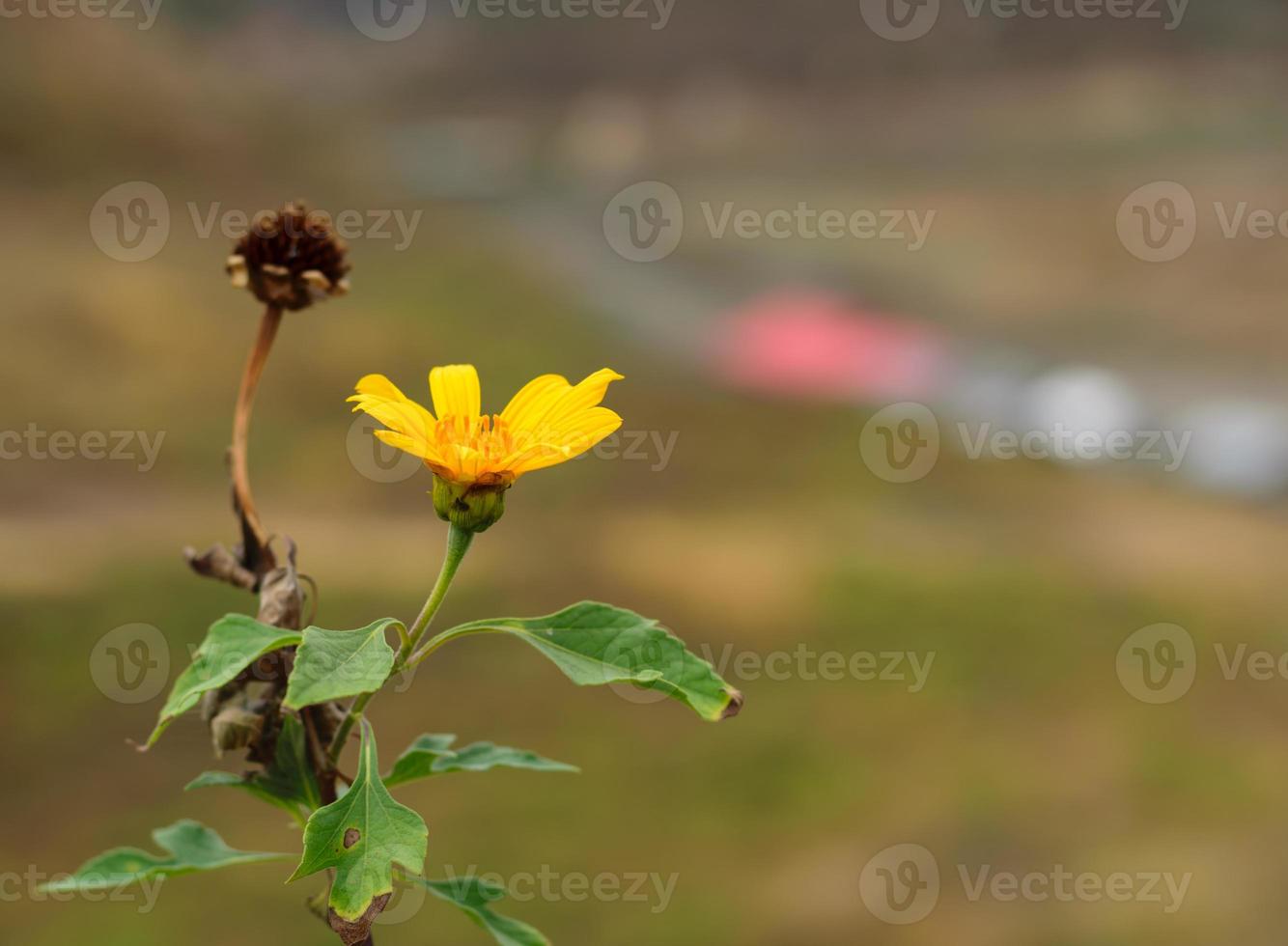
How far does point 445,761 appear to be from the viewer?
473 mm

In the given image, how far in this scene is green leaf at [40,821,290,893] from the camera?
1.52 ft

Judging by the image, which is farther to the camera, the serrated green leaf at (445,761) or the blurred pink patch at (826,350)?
the blurred pink patch at (826,350)

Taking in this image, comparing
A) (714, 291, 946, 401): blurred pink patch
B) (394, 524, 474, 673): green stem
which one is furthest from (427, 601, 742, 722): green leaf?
(714, 291, 946, 401): blurred pink patch

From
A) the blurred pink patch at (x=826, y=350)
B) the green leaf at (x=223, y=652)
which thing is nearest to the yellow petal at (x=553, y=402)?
the green leaf at (x=223, y=652)

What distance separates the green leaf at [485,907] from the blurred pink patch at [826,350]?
3137 mm

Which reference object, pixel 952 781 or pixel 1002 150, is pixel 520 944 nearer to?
pixel 952 781

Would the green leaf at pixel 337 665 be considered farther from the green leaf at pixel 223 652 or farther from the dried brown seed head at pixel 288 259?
the dried brown seed head at pixel 288 259

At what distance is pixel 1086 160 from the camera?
4941mm

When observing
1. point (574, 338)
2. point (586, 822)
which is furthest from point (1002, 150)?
point (586, 822)

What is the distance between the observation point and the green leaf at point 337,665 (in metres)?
0.33

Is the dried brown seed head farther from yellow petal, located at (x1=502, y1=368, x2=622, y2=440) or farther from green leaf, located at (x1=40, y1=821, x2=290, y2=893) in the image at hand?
green leaf, located at (x1=40, y1=821, x2=290, y2=893)

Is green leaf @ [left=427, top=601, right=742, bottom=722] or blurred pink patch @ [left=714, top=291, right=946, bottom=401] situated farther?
blurred pink patch @ [left=714, top=291, right=946, bottom=401]

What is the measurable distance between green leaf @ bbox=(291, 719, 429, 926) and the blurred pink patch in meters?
3.22

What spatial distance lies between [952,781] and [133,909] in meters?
1.33
